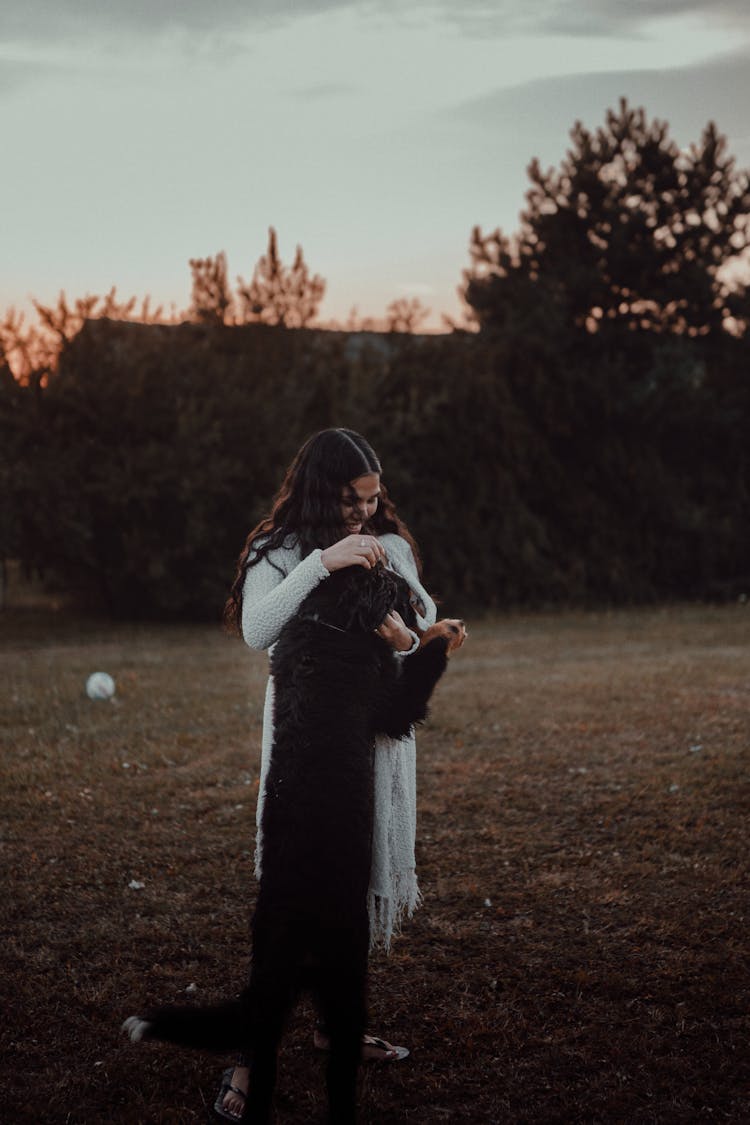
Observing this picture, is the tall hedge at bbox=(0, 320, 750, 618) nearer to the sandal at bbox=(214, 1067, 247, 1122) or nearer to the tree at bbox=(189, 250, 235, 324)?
the tree at bbox=(189, 250, 235, 324)

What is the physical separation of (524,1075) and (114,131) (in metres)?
9.54

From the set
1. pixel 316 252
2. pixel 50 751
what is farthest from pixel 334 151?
pixel 50 751

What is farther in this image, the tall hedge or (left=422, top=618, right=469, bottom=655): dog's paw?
the tall hedge

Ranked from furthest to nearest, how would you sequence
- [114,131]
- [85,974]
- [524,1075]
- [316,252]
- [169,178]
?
[316,252] → [169,178] → [114,131] → [85,974] → [524,1075]

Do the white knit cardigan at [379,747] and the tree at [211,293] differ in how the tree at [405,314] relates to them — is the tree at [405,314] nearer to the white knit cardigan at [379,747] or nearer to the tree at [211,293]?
the tree at [211,293]

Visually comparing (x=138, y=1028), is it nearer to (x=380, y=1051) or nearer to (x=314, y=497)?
(x=380, y=1051)

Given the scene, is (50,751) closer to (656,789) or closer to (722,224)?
(656,789)

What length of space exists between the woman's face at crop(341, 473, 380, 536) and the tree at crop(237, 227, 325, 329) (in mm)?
12454

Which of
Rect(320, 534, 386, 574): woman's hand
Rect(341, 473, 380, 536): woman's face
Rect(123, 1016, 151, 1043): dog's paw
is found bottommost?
Rect(123, 1016, 151, 1043): dog's paw

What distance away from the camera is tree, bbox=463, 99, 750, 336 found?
17266 millimetres

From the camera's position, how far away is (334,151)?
10961 millimetres

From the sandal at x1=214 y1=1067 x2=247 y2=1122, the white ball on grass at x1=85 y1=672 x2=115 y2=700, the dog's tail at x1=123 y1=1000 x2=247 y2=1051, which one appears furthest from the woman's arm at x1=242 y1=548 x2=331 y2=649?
the white ball on grass at x1=85 y1=672 x2=115 y2=700

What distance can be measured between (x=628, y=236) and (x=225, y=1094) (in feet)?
56.2

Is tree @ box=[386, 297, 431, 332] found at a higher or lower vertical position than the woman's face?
higher
